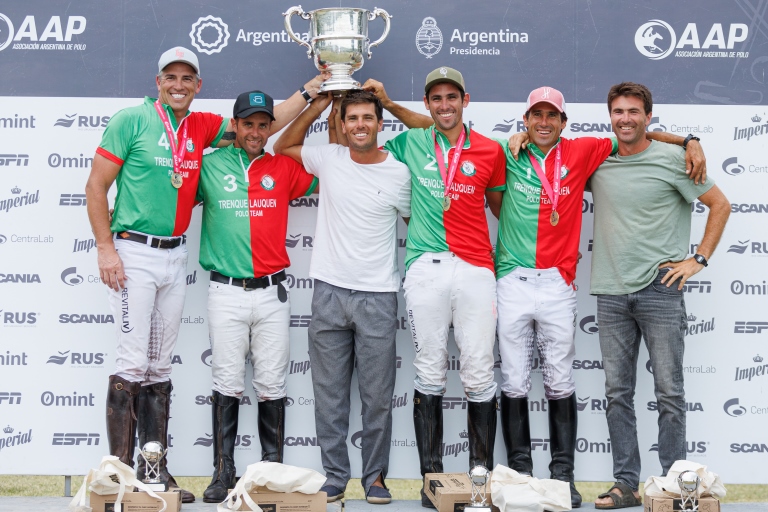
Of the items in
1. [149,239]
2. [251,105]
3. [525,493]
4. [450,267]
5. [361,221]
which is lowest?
[525,493]

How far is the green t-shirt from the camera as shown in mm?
4434

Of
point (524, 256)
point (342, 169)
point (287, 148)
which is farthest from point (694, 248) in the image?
point (287, 148)

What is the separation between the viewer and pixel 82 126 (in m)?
4.96

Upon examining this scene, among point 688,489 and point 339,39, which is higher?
point 339,39

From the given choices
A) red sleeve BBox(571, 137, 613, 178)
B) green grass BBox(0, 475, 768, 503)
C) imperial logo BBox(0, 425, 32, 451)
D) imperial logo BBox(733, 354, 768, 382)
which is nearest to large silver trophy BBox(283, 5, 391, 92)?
red sleeve BBox(571, 137, 613, 178)

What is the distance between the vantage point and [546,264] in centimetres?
450

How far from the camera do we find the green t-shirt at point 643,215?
4434 millimetres

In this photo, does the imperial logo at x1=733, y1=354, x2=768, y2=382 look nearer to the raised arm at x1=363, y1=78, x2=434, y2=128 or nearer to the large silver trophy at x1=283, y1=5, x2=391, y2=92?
the raised arm at x1=363, y1=78, x2=434, y2=128

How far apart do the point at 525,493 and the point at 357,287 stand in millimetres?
1329

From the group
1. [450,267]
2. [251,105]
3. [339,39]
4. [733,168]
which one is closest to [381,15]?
[339,39]

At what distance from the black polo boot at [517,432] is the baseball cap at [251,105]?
A: 6.50ft

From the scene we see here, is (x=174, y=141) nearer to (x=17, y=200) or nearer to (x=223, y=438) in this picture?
(x=17, y=200)

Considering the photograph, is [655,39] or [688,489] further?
[655,39]

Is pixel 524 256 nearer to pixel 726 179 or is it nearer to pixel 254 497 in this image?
pixel 726 179
